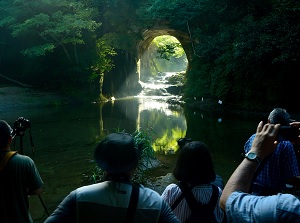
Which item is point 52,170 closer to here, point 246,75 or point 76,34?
point 246,75

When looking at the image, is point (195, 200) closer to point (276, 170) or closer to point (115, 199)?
point (115, 199)

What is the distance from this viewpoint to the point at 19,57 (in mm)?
26500

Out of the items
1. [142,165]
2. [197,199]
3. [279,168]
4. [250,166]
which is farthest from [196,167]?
[142,165]

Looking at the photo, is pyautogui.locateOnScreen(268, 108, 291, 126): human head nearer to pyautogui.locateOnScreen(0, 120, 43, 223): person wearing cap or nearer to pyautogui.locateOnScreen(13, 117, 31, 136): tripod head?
pyautogui.locateOnScreen(0, 120, 43, 223): person wearing cap

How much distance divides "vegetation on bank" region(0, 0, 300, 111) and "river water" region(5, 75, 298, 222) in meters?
2.89

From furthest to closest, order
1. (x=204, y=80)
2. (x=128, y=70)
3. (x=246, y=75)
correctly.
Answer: (x=128, y=70) < (x=204, y=80) < (x=246, y=75)

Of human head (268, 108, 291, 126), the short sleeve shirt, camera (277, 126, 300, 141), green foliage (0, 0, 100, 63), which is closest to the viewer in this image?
the short sleeve shirt

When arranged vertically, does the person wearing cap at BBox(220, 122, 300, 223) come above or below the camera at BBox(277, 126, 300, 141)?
below

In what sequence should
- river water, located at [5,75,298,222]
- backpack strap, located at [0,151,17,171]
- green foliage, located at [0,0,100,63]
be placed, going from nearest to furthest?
backpack strap, located at [0,151,17,171], river water, located at [5,75,298,222], green foliage, located at [0,0,100,63]

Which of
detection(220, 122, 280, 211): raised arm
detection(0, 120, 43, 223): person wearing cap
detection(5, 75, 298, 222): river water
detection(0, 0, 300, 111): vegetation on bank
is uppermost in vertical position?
detection(0, 0, 300, 111): vegetation on bank

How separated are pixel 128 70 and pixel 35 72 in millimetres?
10065

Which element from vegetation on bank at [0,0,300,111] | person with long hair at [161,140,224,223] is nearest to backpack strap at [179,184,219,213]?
person with long hair at [161,140,224,223]

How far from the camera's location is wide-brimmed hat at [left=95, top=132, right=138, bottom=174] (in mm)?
1525

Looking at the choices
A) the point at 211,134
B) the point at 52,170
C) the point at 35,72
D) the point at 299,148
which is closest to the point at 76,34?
the point at 35,72
